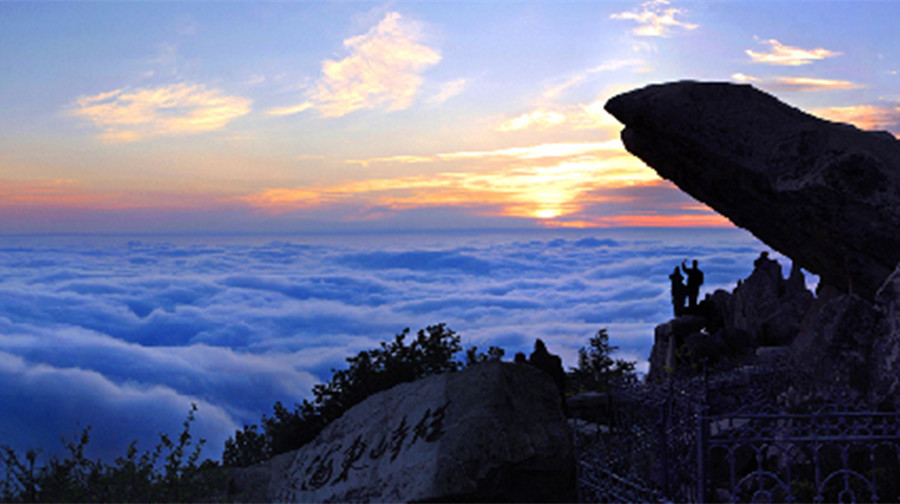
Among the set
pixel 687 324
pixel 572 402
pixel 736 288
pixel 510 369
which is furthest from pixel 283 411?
pixel 736 288

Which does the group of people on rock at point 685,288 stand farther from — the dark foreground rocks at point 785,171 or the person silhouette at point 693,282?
the dark foreground rocks at point 785,171

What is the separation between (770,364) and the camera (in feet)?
56.2

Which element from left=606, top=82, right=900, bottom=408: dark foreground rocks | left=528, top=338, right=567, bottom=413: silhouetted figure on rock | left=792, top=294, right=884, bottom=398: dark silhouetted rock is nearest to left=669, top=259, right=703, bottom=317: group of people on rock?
left=606, top=82, right=900, bottom=408: dark foreground rocks

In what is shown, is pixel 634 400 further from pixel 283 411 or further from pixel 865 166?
pixel 283 411

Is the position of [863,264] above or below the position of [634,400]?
above

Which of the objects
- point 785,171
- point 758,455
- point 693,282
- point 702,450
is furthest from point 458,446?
point 693,282

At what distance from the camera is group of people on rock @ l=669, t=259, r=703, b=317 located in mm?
25938

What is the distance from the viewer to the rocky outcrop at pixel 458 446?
770 cm

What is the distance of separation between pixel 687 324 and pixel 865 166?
11207mm

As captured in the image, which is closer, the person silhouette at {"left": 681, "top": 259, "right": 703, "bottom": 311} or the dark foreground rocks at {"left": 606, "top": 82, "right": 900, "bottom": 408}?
the dark foreground rocks at {"left": 606, "top": 82, "right": 900, "bottom": 408}

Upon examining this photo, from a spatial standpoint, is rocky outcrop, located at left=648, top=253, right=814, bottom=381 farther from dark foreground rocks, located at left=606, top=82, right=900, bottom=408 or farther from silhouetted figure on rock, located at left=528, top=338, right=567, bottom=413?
silhouetted figure on rock, located at left=528, top=338, right=567, bottom=413

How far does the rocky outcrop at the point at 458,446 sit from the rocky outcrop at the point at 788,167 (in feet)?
24.7

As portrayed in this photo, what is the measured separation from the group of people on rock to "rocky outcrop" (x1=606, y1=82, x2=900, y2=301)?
9927 mm

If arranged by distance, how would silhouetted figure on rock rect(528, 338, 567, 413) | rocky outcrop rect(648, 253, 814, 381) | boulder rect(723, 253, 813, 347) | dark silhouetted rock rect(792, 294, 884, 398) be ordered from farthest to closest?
boulder rect(723, 253, 813, 347) < rocky outcrop rect(648, 253, 814, 381) < silhouetted figure on rock rect(528, 338, 567, 413) < dark silhouetted rock rect(792, 294, 884, 398)
